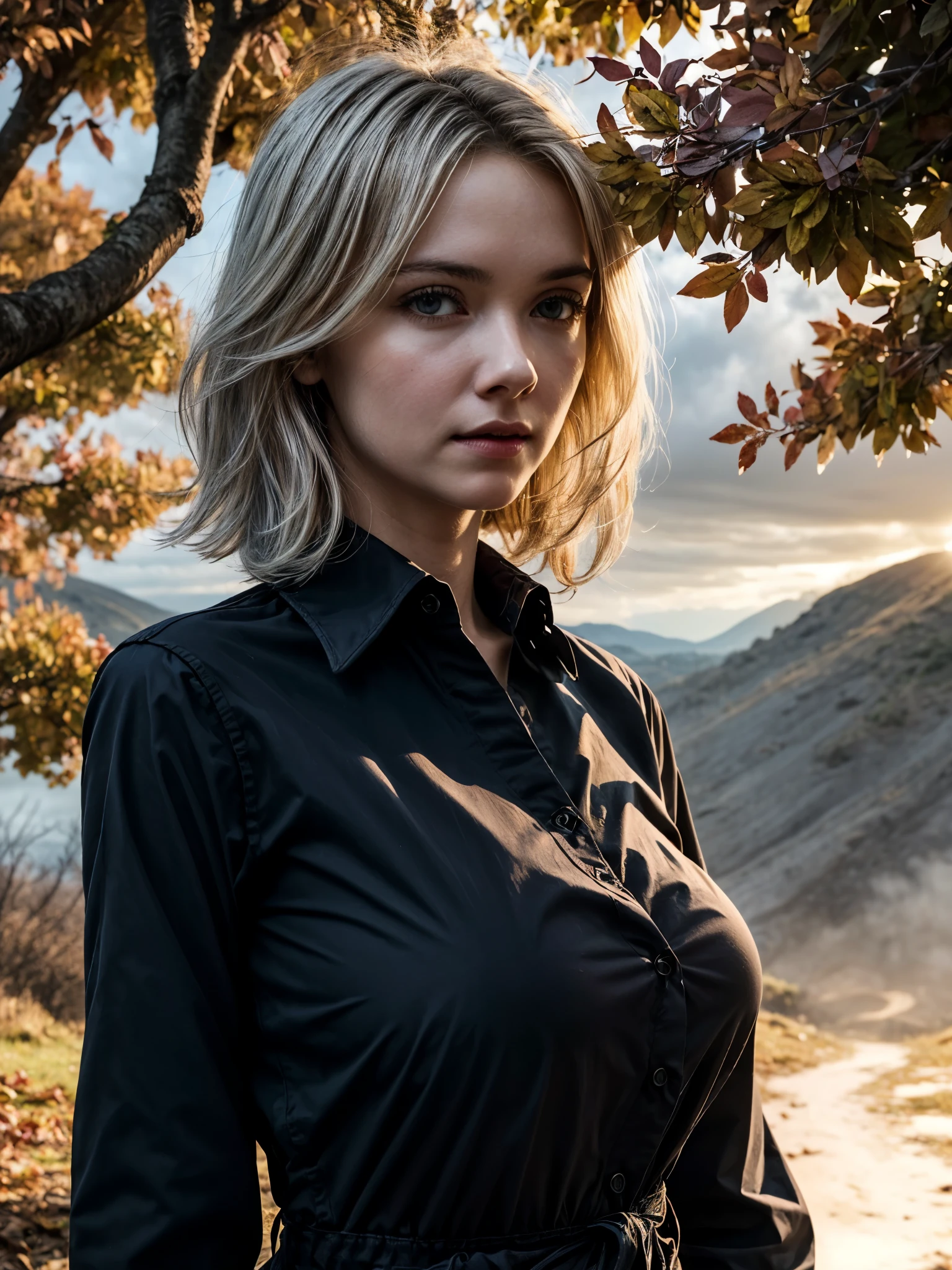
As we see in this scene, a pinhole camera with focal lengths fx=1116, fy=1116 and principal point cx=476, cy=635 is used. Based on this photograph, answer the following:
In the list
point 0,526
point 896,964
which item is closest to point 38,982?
point 0,526

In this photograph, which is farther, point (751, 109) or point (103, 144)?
point (103, 144)

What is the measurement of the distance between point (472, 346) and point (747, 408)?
0.75m

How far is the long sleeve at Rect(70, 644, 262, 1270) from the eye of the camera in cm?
119

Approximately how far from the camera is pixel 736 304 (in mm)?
1478

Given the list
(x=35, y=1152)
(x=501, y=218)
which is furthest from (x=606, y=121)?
(x=35, y=1152)

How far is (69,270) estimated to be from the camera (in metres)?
2.72

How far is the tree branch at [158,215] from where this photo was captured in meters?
2.59

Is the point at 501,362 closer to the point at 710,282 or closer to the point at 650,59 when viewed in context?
the point at 710,282

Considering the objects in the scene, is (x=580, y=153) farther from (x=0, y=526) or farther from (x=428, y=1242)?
(x=0, y=526)

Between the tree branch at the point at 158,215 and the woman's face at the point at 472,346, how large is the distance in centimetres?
131

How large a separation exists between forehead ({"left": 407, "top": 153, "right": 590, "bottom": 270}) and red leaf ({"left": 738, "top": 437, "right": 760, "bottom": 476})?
565 mm

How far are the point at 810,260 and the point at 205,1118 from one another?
1.27 meters

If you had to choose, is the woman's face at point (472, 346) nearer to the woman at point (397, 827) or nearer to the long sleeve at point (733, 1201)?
the woman at point (397, 827)

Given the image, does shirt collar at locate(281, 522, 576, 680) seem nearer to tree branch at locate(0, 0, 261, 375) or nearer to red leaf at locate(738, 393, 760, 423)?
red leaf at locate(738, 393, 760, 423)
